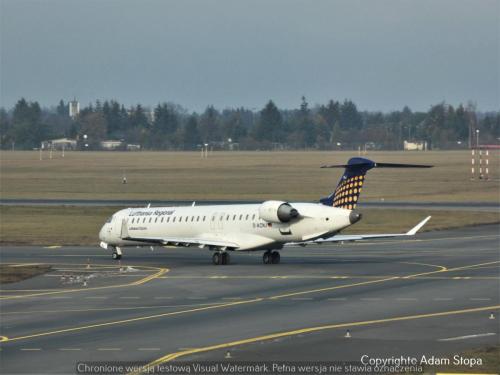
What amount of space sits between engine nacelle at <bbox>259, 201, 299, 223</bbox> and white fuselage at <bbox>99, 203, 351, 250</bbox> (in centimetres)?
31

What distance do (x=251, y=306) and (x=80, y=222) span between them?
46112mm

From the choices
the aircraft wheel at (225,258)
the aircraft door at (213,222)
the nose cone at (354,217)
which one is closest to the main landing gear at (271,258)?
the aircraft wheel at (225,258)

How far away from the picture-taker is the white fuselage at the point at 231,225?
55.0 m

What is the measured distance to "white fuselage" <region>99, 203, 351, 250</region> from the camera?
5497cm

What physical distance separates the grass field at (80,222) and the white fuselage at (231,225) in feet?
31.0

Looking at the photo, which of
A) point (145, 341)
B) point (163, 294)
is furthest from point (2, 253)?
point (145, 341)

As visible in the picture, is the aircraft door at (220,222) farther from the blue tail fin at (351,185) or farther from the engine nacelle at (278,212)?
the blue tail fin at (351,185)

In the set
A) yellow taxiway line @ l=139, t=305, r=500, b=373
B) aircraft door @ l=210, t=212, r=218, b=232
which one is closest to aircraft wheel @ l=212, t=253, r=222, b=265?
aircraft door @ l=210, t=212, r=218, b=232

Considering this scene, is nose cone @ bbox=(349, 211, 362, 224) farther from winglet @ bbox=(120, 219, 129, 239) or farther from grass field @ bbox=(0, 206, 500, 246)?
grass field @ bbox=(0, 206, 500, 246)

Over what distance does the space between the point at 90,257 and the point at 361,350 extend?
3550 centimetres

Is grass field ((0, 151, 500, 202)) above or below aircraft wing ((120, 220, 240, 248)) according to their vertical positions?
below

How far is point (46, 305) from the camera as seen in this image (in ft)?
145

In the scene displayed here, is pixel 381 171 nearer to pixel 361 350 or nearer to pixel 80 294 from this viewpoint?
pixel 80 294

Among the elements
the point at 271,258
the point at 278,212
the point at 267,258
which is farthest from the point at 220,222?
the point at 278,212
